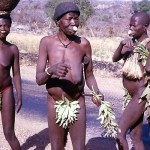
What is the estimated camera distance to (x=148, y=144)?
6520mm

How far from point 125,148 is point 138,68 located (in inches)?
36.2

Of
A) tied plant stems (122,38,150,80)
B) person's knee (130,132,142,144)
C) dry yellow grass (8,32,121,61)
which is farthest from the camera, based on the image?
dry yellow grass (8,32,121,61)

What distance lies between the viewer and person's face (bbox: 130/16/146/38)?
4910mm

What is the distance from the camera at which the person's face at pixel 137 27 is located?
4.91 meters

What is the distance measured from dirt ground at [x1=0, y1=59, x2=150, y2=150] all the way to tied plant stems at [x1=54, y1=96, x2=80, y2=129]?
1.92 metres

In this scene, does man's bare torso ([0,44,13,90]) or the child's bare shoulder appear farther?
man's bare torso ([0,44,13,90])

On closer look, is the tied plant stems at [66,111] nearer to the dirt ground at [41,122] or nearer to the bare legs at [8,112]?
the bare legs at [8,112]

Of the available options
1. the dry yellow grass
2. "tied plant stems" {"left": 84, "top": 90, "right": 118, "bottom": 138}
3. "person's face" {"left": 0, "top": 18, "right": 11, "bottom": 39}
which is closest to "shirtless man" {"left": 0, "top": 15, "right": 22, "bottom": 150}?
"person's face" {"left": 0, "top": 18, "right": 11, "bottom": 39}


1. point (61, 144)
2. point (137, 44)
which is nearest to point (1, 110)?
point (61, 144)

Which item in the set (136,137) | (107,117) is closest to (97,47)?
(136,137)

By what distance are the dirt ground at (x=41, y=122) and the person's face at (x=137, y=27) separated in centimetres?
197

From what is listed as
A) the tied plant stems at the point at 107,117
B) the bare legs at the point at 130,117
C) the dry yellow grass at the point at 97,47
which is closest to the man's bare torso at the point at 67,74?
the tied plant stems at the point at 107,117

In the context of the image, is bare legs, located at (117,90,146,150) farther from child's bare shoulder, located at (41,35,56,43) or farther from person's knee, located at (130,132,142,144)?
child's bare shoulder, located at (41,35,56,43)

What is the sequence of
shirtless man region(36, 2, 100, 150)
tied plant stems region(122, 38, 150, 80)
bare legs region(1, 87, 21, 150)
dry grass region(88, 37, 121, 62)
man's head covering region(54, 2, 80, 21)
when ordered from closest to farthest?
man's head covering region(54, 2, 80, 21), shirtless man region(36, 2, 100, 150), tied plant stems region(122, 38, 150, 80), bare legs region(1, 87, 21, 150), dry grass region(88, 37, 121, 62)
